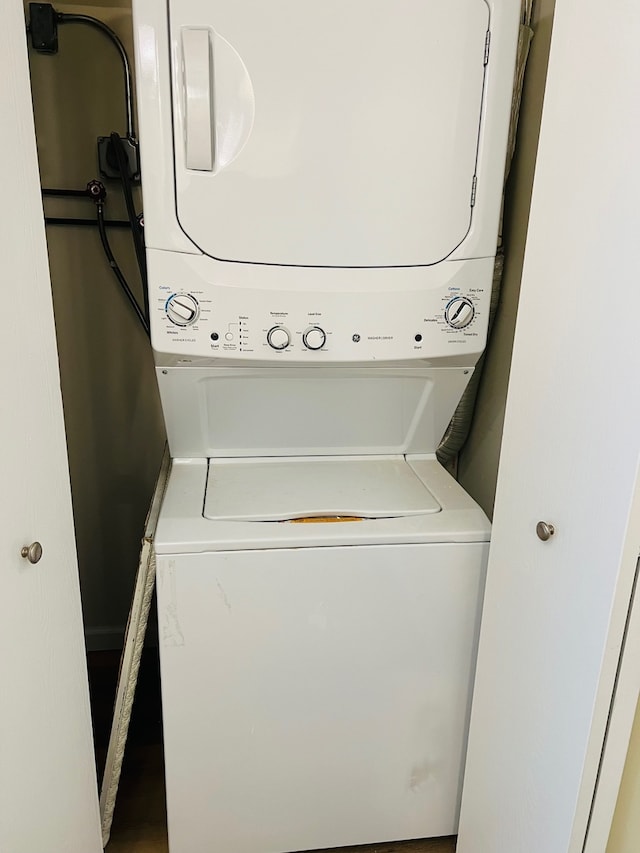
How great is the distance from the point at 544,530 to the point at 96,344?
131cm

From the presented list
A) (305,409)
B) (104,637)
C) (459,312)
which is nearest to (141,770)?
(104,637)

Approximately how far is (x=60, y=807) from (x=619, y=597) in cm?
94

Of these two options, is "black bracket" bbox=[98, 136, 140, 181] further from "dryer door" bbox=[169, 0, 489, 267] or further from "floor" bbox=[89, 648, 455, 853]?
"floor" bbox=[89, 648, 455, 853]

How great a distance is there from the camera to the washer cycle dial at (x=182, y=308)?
1.09m

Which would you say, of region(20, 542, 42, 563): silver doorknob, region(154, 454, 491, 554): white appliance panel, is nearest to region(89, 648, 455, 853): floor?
region(154, 454, 491, 554): white appliance panel

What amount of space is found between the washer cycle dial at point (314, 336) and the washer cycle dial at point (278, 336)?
0.03m

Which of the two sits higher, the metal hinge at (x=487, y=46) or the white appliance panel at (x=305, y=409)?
the metal hinge at (x=487, y=46)

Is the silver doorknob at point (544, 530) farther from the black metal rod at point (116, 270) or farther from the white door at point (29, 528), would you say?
the black metal rod at point (116, 270)

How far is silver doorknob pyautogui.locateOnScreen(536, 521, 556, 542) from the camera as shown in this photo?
88 cm

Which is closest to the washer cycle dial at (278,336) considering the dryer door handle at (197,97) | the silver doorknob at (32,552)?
the dryer door handle at (197,97)

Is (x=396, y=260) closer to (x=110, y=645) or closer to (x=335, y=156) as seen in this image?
(x=335, y=156)

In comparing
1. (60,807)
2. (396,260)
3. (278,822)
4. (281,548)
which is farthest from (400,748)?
(396,260)

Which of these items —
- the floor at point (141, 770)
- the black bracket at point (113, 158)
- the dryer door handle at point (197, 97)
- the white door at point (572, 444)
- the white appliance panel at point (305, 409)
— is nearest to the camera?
the white door at point (572, 444)

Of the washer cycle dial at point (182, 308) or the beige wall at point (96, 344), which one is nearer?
the washer cycle dial at point (182, 308)
